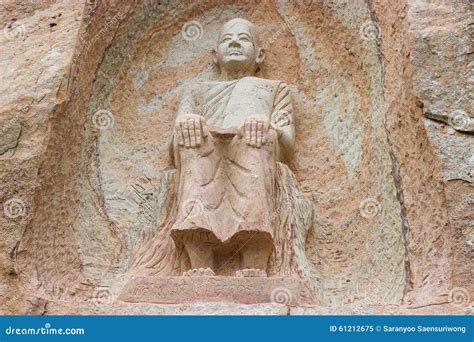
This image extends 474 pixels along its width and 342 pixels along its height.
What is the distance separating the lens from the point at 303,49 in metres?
7.89

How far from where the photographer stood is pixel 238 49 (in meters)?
7.60

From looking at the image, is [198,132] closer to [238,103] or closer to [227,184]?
[227,184]

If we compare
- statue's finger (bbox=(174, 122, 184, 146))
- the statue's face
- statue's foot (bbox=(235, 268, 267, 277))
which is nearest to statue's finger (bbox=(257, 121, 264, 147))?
statue's finger (bbox=(174, 122, 184, 146))

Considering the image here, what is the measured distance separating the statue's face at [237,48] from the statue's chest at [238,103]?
0.61 feet

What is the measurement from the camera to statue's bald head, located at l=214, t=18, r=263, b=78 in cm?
761

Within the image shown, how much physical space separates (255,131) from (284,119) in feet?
2.19

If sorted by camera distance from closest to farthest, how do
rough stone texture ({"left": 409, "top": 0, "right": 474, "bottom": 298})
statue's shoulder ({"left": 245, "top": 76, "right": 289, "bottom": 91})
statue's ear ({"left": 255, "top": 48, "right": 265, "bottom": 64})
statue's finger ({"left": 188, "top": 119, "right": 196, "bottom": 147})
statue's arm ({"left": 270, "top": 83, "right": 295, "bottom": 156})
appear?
rough stone texture ({"left": 409, "top": 0, "right": 474, "bottom": 298}) → statue's finger ({"left": 188, "top": 119, "right": 196, "bottom": 147}) → statue's arm ({"left": 270, "top": 83, "right": 295, "bottom": 156}) → statue's shoulder ({"left": 245, "top": 76, "right": 289, "bottom": 91}) → statue's ear ({"left": 255, "top": 48, "right": 265, "bottom": 64})

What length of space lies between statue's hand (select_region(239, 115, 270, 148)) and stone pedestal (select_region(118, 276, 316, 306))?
0.85 metres

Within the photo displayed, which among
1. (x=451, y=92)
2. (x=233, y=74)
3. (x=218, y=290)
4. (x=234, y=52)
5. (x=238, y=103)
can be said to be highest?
(x=234, y=52)

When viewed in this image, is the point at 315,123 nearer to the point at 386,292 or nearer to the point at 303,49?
the point at 303,49

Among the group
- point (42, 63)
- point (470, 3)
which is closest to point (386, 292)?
point (470, 3)

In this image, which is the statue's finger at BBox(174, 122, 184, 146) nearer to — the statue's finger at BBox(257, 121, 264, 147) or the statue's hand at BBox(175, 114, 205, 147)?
the statue's hand at BBox(175, 114, 205, 147)

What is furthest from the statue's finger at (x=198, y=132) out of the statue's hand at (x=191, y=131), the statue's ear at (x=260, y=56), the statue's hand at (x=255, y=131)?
the statue's ear at (x=260, y=56)

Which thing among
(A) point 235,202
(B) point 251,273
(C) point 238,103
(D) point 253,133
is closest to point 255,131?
(D) point 253,133
